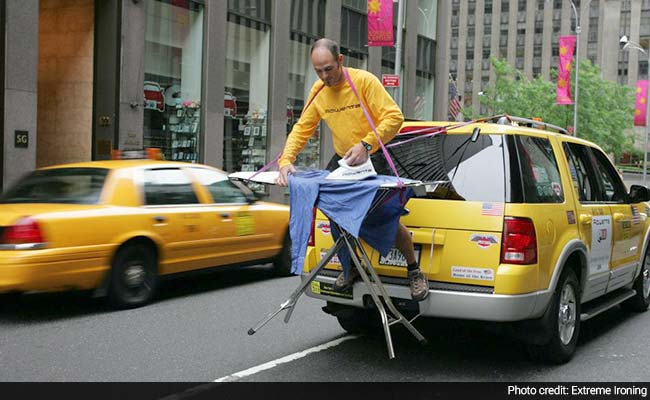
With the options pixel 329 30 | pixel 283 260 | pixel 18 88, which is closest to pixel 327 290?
pixel 283 260

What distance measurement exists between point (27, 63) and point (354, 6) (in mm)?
13377

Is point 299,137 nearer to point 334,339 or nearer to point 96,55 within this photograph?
point 334,339

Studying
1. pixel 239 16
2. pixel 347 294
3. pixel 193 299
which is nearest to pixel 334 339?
pixel 347 294

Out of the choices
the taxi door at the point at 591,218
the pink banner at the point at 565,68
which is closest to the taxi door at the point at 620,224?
the taxi door at the point at 591,218

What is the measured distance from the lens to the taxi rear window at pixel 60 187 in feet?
26.3

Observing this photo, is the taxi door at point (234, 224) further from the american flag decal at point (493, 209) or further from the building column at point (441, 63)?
the building column at point (441, 63)

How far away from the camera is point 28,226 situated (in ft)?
23.4

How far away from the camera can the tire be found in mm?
6715

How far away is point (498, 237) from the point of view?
5348mm

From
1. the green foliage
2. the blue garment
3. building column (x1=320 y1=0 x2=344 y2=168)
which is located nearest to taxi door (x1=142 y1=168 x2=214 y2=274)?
the blue garment

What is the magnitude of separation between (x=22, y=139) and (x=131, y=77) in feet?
10.6

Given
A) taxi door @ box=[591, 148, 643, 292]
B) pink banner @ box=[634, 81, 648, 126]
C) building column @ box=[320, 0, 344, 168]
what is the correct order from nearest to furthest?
taxi door @ box=[591, 148, 643, 292] → building column @ box=[320, 0, 344, 168] → pink banner @ box=[634, 81, 648, 126]

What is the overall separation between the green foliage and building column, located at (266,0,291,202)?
3902cm

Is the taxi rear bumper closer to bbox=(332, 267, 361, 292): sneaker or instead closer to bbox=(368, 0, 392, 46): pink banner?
bbox=(332, 267, 361, 292): sneaker
